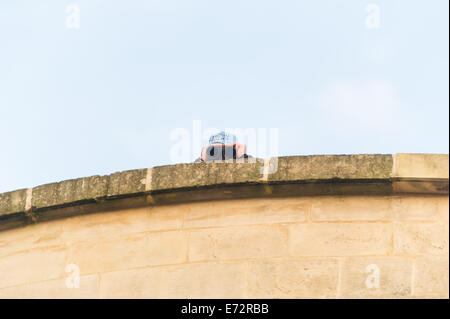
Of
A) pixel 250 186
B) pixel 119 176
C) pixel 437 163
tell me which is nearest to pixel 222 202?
pixel 250 186

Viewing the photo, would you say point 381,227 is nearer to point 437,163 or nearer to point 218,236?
point 437,163

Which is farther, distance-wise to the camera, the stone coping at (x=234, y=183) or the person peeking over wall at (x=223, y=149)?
the person peeking over wall at (x=223, y=149)

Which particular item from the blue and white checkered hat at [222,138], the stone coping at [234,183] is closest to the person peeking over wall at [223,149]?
the blue and white checkered hat at [222,138]

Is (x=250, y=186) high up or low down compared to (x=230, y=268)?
up

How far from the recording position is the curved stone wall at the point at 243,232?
34.9 feet

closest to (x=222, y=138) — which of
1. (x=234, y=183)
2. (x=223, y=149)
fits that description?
(x=223, y=149)

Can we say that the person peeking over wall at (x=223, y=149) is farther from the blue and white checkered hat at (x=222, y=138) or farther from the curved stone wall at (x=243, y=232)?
the curved stone wall at (x=243, y=232)

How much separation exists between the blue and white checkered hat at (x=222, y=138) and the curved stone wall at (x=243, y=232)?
3534 mm

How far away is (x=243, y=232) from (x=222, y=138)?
4274mm

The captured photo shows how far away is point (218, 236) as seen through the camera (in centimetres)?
1111

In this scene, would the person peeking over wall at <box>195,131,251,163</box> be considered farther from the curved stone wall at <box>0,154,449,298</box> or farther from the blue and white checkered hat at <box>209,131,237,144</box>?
the curved stone wall at <box>0,154,449,298</box>

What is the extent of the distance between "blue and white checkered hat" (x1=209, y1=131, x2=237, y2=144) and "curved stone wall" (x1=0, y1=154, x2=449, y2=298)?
3.53 meters
